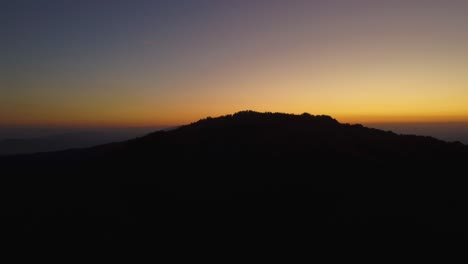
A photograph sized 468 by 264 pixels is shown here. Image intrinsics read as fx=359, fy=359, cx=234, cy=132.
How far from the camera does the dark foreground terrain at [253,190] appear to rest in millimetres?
14539

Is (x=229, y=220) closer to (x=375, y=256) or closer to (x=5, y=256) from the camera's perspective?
(x=375, y=256)

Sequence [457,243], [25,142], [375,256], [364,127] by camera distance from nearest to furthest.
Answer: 1. [375,256]
2. [457,243]
3. [364,127]
4. [25,142]

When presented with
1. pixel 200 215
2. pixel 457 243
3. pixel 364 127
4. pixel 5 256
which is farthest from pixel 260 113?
pixel 5 256

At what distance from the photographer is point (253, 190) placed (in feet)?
57.7

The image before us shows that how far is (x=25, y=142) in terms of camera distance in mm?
191250

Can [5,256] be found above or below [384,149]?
below

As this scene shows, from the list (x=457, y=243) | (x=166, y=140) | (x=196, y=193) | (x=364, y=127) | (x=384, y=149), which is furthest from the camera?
(x=364, y=127)

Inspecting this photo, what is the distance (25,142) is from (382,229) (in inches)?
8349

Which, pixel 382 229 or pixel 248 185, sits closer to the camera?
pixel 382 229

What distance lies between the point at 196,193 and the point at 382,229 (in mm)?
8501

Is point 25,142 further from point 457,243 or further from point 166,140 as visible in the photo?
point 457,243

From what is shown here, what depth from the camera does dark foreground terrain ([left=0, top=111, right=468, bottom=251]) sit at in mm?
14539

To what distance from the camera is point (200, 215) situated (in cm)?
1572

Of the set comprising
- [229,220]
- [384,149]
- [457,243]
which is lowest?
[457,243]
